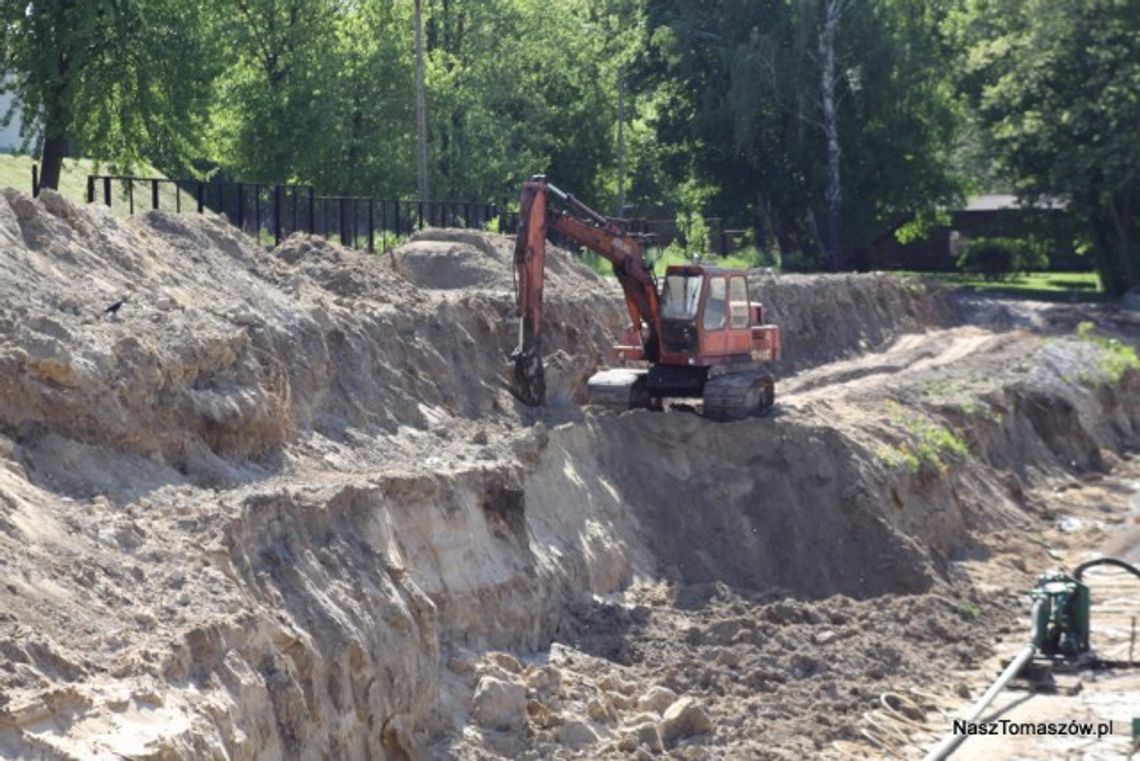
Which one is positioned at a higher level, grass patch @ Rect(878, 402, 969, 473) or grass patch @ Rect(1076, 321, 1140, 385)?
grass patch @ Rect(1076, 321, 1140, 385)

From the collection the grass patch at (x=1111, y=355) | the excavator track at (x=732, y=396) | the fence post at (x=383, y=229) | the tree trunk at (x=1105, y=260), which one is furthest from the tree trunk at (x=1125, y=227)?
the excavator track at (x=732, y=396)

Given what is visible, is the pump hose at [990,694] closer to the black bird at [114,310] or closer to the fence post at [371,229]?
the black bird at [114,310]

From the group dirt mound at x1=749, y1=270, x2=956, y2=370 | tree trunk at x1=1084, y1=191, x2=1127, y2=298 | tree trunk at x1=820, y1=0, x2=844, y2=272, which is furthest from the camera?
tree trunk at x1=1084, y1=191, x2=1127, y2=298

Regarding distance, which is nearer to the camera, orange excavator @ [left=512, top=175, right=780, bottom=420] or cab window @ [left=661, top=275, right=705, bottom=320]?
orange excavator @ [left=512, top=175, right=780, bottom=420]

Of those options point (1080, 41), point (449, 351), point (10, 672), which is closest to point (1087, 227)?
point (1080, 41)

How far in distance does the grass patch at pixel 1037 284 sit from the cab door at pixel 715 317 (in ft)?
95.8

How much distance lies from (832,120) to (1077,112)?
811 centimetres

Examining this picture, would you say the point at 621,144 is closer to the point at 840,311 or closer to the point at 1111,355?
the point at 840,311

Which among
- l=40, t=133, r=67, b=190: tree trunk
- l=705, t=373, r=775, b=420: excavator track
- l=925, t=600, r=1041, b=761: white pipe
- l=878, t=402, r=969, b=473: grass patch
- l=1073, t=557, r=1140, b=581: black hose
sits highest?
l=40, t=133, r=67, b=190: tree trunk

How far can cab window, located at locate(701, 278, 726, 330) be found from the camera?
30.8 meters

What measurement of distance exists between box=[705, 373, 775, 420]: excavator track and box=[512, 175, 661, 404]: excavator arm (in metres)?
1.25

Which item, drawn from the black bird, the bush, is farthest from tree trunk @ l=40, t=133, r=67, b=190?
the bush

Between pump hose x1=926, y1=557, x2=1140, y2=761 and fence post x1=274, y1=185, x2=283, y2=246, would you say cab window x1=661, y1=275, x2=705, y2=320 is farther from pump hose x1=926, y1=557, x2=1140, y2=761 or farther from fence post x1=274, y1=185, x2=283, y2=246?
pump hose x1=926, y1=557, x2=1140, y2=761

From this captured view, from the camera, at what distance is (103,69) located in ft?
116
